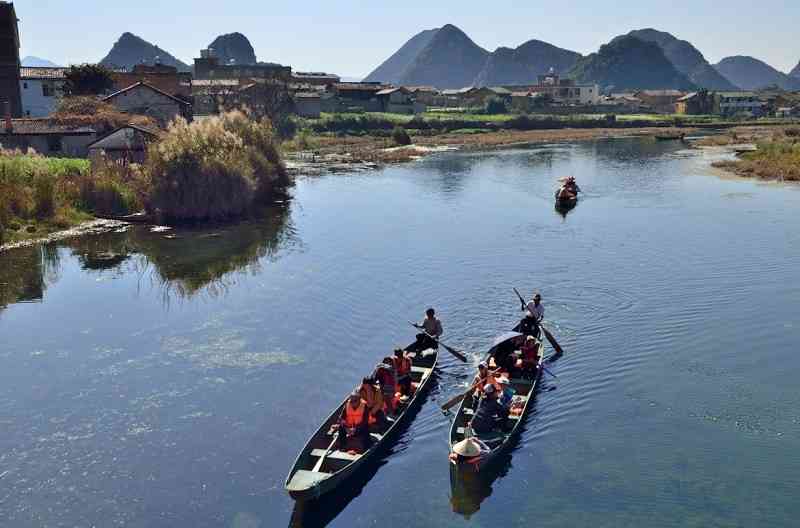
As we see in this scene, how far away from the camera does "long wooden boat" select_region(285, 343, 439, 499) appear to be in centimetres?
1677

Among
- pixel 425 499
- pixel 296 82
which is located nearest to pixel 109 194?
pixel 425 499

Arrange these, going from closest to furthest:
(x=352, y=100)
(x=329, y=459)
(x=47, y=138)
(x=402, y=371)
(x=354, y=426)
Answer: (x=329, y=459), (x=354, y=426), (x=402, y=371), (x=47, y=138), (x=352, y=100)

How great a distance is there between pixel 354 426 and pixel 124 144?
43.5 metres

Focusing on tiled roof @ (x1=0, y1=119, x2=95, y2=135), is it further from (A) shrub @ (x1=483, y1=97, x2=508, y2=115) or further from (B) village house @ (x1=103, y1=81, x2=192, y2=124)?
(A) shrub @ (x1=483, y1=97, x2=508, y2=115)

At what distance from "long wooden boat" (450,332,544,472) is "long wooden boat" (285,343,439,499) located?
5.75 ft

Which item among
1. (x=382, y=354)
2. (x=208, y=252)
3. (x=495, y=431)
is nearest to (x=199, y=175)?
(x=208, y=252)

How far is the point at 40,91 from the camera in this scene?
7900cm

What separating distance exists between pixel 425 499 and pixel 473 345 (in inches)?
401

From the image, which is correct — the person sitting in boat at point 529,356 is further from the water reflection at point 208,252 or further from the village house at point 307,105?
the village house at point 307,105

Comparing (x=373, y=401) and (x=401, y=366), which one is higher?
(x=401, y=366)

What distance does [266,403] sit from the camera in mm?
22672

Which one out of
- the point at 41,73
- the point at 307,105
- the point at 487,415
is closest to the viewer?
the point at 487,415

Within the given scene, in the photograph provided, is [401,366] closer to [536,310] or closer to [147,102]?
[536,310]

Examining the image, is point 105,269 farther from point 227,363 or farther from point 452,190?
point 452,190
